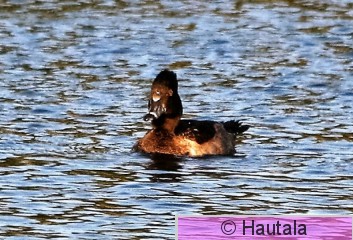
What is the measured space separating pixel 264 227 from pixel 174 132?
4.72m

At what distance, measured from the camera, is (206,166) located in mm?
15039

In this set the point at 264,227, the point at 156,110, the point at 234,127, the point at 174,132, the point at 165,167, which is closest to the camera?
the point at 264,227

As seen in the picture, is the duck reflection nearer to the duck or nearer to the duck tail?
the duck

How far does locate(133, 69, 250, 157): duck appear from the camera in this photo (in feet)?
51.8

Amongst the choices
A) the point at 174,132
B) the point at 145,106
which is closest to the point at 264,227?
the point at 174,132

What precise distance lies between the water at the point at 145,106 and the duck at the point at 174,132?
0.79ft

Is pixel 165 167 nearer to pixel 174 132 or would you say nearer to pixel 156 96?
pixel 174 132

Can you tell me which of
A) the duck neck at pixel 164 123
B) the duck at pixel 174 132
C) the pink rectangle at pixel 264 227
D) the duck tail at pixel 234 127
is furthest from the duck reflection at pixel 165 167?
the pink rectangle at pixel 264 227

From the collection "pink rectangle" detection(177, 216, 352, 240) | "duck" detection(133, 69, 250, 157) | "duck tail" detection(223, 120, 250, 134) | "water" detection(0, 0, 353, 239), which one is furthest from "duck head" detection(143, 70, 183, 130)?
"pink rectangle" detection(177, 216, 352, 240)

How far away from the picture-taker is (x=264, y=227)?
11.4 meters

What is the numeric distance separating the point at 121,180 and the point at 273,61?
8004mm

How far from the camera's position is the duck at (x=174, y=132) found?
51.8ft

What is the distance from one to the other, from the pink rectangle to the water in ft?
Answer: 0.93

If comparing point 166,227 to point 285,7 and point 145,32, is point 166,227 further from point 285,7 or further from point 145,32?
point 285,7
